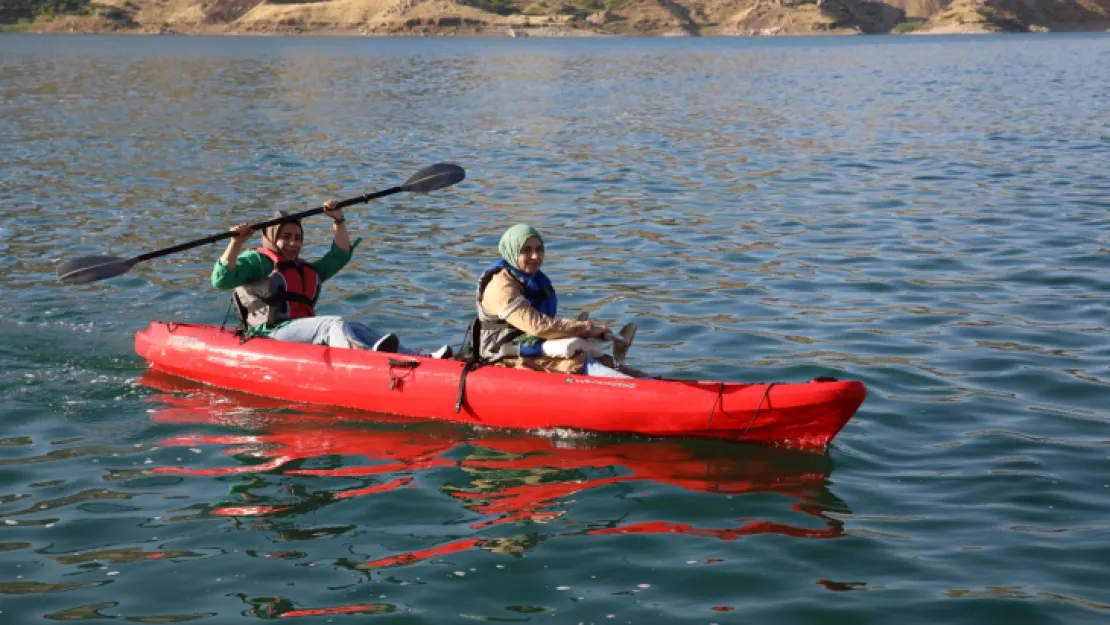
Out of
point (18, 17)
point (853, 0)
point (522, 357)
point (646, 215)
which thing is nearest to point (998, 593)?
point (522, 357)

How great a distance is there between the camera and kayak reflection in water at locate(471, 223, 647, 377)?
8961mm

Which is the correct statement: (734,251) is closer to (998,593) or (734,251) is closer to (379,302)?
(379,302)

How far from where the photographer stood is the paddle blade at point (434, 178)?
1148 cm

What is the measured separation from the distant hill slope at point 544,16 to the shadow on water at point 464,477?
13505 cm

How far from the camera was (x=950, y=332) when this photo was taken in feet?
37.1

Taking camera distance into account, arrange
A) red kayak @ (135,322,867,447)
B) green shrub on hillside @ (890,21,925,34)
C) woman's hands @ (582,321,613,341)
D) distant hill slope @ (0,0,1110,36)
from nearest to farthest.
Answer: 1. red kayak @ (135,322,867,447)
2. woman's hands @ (582,321,613,341)
3. distant hill slope @ (0,0,1110,36)
4. green shrub on hillside @ (890,21,925,34)

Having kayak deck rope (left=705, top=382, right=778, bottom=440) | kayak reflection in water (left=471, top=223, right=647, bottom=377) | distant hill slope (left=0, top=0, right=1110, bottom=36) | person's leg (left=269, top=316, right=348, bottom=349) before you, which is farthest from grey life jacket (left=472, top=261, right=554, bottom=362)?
distant hill slope (left=0, top=0, right=1110, bottom=36)

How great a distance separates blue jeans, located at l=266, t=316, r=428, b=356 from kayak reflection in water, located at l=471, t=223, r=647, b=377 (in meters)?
0.93

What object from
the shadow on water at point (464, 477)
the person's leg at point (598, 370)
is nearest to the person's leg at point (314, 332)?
the shadow on water at point (464, 477)

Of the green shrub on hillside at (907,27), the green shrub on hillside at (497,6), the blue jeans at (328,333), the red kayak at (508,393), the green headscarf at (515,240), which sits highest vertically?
the green shrub on hillside at (497,6)

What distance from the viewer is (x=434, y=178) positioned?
11.5 metres

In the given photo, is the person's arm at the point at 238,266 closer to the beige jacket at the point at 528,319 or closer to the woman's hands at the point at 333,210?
the woman's hands at the point at 333,210

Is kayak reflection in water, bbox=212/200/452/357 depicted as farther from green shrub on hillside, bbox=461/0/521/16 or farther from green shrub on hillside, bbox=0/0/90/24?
green shrub on hillside, bbox=461/0/521/16

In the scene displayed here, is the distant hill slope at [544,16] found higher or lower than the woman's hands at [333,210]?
higher
